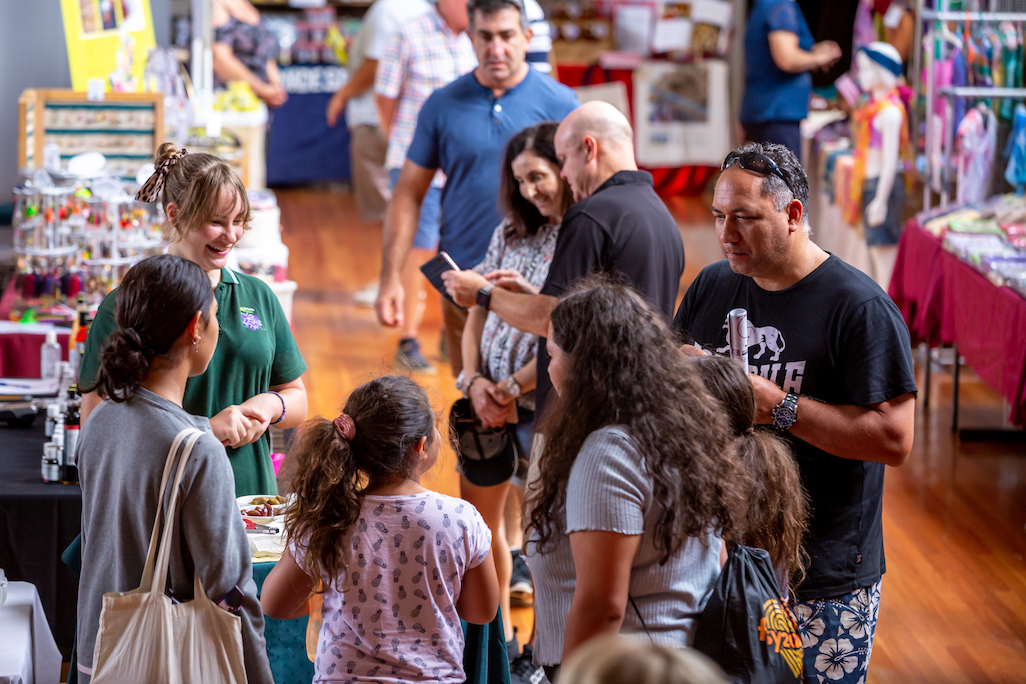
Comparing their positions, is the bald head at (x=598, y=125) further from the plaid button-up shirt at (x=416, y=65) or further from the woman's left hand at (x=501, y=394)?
the plaid button-up shirt at (x=416, y=65)

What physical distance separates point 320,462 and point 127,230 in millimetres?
2324

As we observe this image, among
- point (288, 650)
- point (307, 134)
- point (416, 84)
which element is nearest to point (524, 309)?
point (288, 650)

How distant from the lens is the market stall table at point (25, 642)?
92.0 inches

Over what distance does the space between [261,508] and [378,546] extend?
630mm

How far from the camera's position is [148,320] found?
1.92 metres

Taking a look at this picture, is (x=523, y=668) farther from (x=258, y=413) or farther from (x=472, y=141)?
(x=472, y=141)

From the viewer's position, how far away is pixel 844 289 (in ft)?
6.97

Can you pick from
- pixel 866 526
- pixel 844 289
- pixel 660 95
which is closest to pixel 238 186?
pixel 844 289

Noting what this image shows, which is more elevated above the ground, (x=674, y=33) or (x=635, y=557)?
(x=674, y=33)

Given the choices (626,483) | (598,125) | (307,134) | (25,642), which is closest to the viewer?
(626,483)

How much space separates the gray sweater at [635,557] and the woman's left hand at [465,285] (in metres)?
1.28

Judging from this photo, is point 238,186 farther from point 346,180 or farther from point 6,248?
point 346,180

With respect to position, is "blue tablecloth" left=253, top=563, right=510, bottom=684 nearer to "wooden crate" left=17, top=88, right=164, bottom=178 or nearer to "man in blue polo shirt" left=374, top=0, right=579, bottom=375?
"man in blue polo shirt" left=374, top=0, right=579, bottom=375

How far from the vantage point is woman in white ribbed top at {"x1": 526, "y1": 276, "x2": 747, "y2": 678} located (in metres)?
1.68
